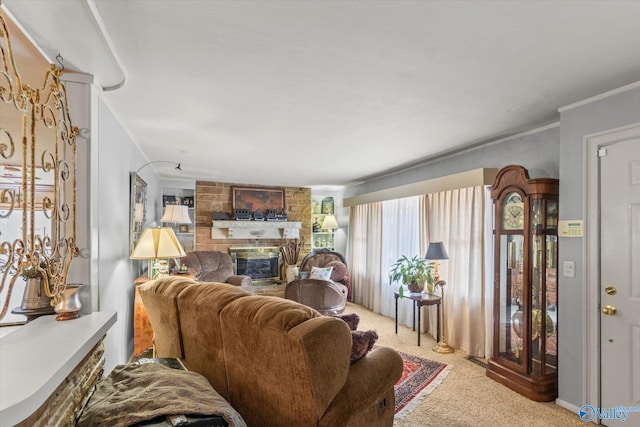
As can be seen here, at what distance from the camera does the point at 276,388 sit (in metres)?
1.62

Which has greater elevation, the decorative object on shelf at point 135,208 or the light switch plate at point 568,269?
the decorative object on shelf at point 135,208

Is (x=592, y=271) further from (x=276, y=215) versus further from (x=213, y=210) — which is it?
(x=213, y=210)

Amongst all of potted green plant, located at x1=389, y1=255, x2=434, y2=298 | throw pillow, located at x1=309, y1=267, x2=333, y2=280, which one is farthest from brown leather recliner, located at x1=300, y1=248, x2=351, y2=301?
potted green plant, located at x1=389, y1=255, x2=434, y2=298

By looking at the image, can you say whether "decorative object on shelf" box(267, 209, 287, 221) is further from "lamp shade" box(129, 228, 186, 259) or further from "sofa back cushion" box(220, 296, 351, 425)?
"sofa back cushion" box(220, 296, 351, 425)

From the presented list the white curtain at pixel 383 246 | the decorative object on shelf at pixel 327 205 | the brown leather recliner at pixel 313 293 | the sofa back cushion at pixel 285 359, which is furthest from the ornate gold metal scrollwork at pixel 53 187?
the decorative object on shelf at pixel 327 205

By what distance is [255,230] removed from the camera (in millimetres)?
6953

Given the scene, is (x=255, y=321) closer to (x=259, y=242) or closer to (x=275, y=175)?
(x=275, y=175)

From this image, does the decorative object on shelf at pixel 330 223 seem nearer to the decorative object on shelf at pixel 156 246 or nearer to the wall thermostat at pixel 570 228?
the decorative object on shelf at pixel 156 246

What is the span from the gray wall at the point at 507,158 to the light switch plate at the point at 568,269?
0.89m

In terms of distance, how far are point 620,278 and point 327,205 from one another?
19.0 ft

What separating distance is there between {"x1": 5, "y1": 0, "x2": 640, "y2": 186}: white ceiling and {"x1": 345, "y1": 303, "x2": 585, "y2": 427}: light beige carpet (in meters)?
2.39

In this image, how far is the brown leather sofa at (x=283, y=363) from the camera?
5.01 feet

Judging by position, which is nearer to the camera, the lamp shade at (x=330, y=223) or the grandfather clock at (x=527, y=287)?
the grandfather clock at (x=527, y=287)

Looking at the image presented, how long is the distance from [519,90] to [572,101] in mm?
592
